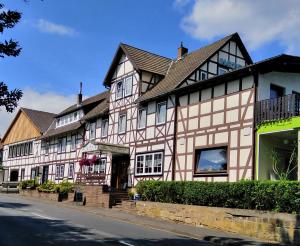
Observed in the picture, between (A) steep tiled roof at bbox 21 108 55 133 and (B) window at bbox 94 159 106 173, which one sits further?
(A) steep tiled roof at bbox 21 108 55 133

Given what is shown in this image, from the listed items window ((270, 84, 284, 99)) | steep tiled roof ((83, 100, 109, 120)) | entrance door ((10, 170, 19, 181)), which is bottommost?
entrance door ((10, 170, 19, 181))

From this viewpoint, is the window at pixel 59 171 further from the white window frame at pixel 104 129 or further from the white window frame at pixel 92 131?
the white window frame at pixel 104 129

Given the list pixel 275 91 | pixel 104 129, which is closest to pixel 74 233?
pixel 275 91

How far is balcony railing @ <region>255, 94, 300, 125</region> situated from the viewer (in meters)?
20.4

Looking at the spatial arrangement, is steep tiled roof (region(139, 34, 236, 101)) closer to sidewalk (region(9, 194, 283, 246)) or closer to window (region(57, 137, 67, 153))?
sidewalk (region(9, 194, 283, 246))

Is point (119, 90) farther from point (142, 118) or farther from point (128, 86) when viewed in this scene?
point (142, 118)

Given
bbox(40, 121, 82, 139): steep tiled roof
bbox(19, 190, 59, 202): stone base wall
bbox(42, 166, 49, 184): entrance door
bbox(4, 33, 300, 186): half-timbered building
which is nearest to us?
bbox(4, 33, 300, 186): half-timbered building

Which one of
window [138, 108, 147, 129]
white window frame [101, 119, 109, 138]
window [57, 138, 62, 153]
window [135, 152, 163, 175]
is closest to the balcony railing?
window [135, 152, 163, 175]

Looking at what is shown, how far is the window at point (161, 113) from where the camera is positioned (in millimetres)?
28359

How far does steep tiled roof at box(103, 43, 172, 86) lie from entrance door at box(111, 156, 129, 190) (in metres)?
5.99

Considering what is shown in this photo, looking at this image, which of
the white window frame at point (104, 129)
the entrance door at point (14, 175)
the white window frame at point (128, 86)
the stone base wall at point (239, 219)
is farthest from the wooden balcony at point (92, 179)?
the entrance door at point (14, 175)

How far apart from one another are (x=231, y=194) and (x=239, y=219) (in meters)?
1.50

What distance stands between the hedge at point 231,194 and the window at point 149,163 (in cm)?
220

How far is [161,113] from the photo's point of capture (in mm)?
28750
